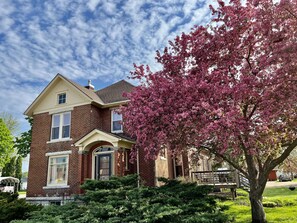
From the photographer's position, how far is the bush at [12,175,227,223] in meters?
7.30

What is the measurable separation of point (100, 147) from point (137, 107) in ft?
26.6

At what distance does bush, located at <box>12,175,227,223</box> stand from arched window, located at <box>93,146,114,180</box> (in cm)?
507

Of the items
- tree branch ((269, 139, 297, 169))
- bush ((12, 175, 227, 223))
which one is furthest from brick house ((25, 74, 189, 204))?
tree branch ((269, 139, 297, 169))

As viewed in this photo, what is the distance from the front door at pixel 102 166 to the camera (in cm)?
1584

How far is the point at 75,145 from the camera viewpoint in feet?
51.2

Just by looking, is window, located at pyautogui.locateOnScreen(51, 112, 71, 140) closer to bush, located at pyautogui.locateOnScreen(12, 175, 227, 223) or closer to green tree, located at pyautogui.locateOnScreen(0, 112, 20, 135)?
bush, located at pyautogui.locateOnScreen(12, 175, 227, 223)

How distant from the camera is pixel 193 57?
30.3ft

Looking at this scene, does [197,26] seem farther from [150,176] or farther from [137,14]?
[150,176]

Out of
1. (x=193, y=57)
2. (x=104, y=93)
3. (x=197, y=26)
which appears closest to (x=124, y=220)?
(x=193, y=57)

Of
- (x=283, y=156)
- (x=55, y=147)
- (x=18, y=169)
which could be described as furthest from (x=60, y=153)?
(x=18, y=169)

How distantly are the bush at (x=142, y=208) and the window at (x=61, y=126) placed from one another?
8.36 metres

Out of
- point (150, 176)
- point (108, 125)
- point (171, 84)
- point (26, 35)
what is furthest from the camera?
point (108, 125)

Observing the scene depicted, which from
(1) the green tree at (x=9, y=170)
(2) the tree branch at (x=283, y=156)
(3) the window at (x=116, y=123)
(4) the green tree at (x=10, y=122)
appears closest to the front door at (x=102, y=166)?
(3) the window at (x=116, y=123)

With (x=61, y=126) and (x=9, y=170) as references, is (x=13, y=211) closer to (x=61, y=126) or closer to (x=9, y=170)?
(x=61, y=126)
